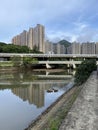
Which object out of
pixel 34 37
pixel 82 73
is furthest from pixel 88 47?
pixel 82 73

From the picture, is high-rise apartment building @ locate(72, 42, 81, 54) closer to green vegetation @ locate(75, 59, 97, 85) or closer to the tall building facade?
the tall building facade

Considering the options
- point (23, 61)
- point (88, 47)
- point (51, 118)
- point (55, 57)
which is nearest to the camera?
point (51, 118)

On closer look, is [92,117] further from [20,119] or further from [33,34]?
[33,34]

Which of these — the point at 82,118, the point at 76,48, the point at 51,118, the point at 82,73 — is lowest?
the point at 51,118

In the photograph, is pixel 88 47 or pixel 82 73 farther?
pixel 88 47

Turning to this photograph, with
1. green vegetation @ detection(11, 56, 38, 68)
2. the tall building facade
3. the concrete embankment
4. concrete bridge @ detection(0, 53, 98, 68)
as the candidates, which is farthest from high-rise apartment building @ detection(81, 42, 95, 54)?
the concrete embankment

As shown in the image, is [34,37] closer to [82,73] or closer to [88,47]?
[88,47]

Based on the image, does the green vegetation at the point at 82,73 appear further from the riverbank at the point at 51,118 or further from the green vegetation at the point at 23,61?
the green vegetation at the point at 23,61

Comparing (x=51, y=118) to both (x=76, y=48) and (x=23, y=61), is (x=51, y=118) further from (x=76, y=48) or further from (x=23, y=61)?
(x=76, y=48)

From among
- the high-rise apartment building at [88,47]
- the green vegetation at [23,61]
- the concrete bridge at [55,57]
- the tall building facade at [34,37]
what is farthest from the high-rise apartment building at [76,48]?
the green vegetation at [23,61]

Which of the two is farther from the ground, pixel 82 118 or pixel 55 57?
pixel 55 57

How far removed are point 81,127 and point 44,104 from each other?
14998 millimetres

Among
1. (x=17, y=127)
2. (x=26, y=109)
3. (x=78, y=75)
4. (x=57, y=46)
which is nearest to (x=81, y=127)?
(x=17, y=127)

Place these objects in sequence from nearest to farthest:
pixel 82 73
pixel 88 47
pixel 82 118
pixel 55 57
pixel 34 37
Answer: pixel 82 118 < pixel 82 73 < pixel 55 57 < pixel 34 37 < pixel 88 47
